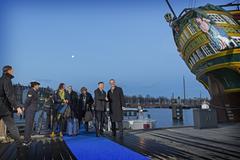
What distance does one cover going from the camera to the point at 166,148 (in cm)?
600

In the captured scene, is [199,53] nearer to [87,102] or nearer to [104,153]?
[87,102]

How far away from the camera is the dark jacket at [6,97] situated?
19.5 feet

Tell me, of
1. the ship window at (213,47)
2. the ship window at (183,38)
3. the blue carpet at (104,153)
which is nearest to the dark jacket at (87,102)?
the blue carpet at (104,153)

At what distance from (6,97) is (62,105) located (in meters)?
3.01

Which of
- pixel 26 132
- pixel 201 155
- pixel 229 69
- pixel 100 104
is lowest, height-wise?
pixel 201 155

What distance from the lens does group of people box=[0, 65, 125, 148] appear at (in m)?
6.04

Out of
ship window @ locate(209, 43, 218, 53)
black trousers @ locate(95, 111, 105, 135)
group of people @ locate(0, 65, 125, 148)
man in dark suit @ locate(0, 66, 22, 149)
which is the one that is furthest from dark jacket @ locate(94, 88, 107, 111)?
ship window @ locate(209, 43, 218, 53)

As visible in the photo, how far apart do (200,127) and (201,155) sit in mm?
5039

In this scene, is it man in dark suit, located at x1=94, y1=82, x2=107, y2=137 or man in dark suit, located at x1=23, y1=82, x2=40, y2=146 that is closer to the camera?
man in dark suit, located at x1=23, y1=82, x2=40, y2=146

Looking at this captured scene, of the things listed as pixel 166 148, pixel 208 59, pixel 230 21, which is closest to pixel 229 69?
pixel 208 59

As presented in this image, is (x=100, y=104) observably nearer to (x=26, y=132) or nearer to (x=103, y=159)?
(x=26, y=132)

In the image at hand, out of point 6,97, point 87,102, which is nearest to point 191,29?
point 87,102

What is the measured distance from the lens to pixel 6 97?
19.7 ft

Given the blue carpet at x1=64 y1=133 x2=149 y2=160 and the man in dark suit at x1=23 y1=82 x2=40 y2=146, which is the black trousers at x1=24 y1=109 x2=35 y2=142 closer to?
the man in dark suit at x1=23 y1=82 x2=40 y2=146
